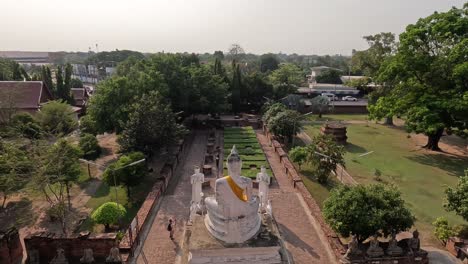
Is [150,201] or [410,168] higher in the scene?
[410,168]

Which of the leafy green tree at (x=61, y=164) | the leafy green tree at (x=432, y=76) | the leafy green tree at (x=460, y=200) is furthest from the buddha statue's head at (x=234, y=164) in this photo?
the leafy green tree at (x=432, y=76)

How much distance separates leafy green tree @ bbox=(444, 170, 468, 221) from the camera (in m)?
14.6

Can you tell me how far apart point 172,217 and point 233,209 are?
8317mm

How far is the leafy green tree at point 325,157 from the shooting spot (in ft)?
71.4

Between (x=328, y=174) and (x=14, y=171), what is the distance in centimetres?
1703

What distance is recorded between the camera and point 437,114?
26.7 metres

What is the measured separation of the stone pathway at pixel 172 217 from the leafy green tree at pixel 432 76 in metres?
17.1

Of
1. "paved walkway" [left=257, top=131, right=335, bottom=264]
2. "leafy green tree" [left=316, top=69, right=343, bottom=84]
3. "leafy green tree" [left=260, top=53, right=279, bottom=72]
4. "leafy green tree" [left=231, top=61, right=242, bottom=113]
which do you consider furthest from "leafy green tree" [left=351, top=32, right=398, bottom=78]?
"leafy green tree" [left=260, top=53, right=279, bottom=72]

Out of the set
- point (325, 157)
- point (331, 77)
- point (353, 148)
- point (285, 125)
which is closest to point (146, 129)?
point (325, 157)

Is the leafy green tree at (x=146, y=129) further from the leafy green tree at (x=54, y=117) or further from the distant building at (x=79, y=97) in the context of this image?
the distant building at (x=79, y=97)

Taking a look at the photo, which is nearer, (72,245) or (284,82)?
(72,245)

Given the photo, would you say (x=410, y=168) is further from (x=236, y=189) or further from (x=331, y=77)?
(x=331, y=77)

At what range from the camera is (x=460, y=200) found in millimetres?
14984

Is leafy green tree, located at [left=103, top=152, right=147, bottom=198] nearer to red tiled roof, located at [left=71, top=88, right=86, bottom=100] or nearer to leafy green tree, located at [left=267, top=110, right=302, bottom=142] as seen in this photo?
leafy green tree, located at [left=267, top=110, right=302, bottom=142]
